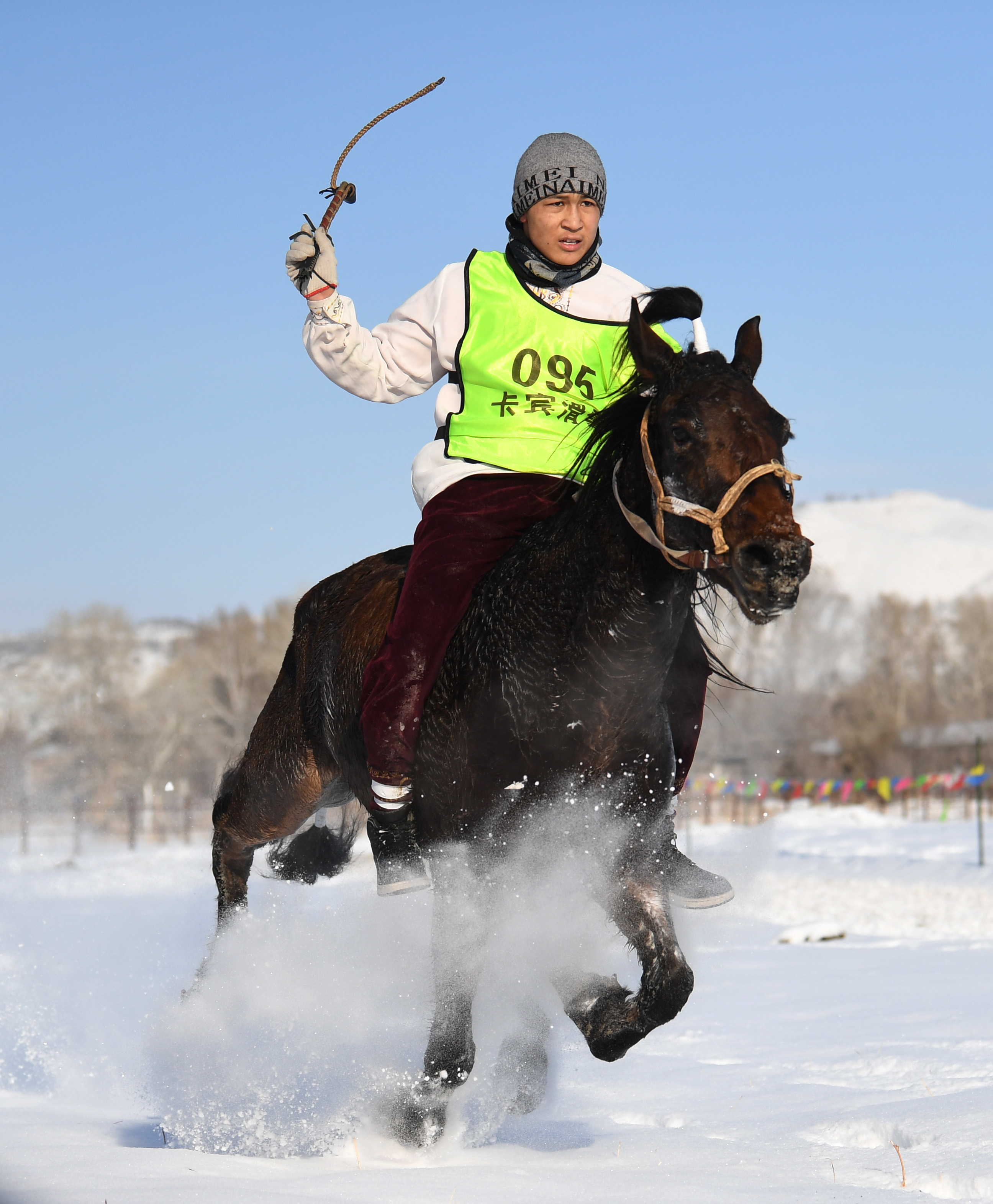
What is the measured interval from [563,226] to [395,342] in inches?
28.1

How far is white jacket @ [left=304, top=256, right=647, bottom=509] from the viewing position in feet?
14.1

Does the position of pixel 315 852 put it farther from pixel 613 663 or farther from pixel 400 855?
pixel 613 663

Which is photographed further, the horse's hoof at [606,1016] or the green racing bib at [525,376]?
the green racing bib at [525,376]

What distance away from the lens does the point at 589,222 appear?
14.2 feet

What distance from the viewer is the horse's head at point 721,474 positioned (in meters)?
2.79

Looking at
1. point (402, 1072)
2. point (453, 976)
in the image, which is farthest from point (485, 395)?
point (402, 1072)

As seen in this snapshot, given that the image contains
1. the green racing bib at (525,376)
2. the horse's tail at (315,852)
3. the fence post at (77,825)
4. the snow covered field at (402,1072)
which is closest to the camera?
the snow covered field at (402,1072)

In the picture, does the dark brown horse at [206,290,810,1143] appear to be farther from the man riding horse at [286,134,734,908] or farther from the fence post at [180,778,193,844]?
the fence post at [180,778,193,844]

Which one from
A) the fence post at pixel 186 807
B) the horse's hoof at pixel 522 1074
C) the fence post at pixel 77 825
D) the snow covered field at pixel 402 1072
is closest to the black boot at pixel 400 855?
the snow covered field at pixel 402 1072

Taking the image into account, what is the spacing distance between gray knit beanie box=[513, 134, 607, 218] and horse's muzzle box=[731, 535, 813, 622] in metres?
1.91

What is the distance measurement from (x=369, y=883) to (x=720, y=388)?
2748mm

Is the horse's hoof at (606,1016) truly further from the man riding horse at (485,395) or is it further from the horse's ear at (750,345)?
the horse's ear at (750,345)

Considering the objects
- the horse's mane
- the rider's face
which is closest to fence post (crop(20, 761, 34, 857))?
the rider's face

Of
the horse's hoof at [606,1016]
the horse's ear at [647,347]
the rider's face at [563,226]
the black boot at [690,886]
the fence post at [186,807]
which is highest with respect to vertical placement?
the rider's face at [563,226]
